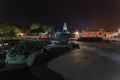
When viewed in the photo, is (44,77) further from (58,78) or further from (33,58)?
(33,58)

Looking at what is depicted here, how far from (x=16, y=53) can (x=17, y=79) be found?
7.23 metres

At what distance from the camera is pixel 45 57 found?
21156 millimetres

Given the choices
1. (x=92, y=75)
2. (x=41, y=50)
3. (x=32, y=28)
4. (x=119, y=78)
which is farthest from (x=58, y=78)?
(x=32, y=28)

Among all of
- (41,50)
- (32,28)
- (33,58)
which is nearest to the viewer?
(33,58)

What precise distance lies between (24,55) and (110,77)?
838cm

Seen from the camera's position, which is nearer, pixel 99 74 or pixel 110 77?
pixel 110 77

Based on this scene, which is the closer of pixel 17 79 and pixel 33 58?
pixel 17 79

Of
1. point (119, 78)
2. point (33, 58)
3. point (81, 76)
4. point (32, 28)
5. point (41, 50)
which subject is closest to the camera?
point (119, 78)

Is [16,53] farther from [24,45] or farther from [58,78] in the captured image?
[58,78]

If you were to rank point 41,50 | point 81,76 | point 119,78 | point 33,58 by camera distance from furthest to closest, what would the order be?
point 41,50
point 33,58
point 81,76
point 119,78

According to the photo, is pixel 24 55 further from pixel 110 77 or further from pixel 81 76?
pixel 110 77

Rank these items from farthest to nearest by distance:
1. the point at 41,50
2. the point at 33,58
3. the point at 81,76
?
the point at 41,50
the point at 33,58
the point at 81,76

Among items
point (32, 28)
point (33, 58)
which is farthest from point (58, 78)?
point (32, 28)

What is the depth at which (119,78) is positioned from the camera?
36.8 ft
